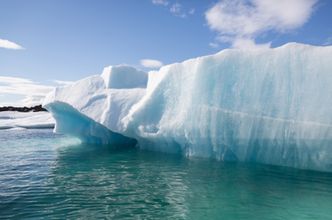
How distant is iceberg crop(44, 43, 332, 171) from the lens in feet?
32.9

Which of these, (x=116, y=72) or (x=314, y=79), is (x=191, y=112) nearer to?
(x=314, y=79)

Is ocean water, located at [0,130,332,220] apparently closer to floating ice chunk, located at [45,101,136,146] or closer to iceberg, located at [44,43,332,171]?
iceberg, located at [44,43,332,171]

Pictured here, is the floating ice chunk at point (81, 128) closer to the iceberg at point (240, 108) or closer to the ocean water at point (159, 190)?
the iceberg at point (240, 108)

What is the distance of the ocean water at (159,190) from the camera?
5902mm

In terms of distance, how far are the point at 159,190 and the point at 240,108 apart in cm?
490

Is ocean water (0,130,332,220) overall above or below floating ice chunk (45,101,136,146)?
below

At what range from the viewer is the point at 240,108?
11070 mm

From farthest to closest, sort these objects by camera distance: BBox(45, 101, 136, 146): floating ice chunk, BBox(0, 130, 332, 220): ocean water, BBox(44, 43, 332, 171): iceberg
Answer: BBox(45, 101, 136, 146): floating ice chunk
BBox(44, 43, 332, 171): iceberg
BBox(0, 130, 332, 220): ocean water

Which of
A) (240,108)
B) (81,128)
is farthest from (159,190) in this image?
(81,128)

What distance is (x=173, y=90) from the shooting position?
43.3ft

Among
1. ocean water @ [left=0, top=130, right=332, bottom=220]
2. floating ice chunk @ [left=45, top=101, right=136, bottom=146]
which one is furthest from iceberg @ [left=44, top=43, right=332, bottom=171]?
floating ice chunk @ [left=45, top=101, right=136, bottom=146]

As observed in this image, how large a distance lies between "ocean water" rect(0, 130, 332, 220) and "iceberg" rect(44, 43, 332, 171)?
80cm

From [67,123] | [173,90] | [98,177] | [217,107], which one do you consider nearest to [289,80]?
[217,107]

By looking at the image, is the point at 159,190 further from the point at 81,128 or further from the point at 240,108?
the point at 81,128
